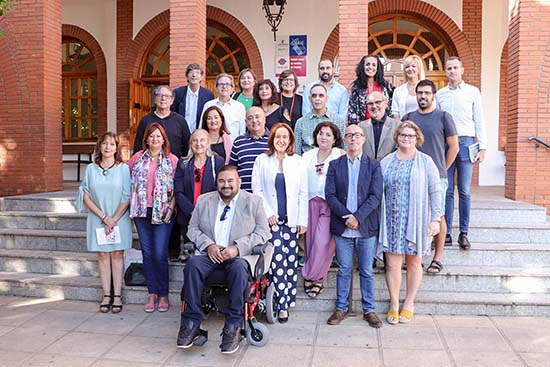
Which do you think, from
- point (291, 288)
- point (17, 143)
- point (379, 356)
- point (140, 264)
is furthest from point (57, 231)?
point (379, 356)

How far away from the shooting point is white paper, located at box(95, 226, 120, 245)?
15.9 feet

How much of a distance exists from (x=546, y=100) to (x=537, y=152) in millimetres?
729

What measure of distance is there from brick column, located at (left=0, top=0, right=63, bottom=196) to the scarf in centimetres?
386

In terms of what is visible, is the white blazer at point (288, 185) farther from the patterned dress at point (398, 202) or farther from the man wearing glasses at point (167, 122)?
the man wearing glasses at point (167, 122)

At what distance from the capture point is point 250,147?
471cm

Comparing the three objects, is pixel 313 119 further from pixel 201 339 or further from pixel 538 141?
pixel 538 141

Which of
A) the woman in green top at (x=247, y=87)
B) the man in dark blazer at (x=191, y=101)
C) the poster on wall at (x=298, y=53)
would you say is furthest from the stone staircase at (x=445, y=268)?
the poster on wall at (x=298, y=53)

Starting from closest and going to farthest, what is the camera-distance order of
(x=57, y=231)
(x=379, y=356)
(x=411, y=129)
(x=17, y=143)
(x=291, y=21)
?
1. (x=379, y=356)
2. (x=411, y=129)
3. (x=57, y=231)
4. (x=17, y=143)
5. (x=291, y=21)

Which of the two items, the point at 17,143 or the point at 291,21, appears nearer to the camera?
the point at 17,143

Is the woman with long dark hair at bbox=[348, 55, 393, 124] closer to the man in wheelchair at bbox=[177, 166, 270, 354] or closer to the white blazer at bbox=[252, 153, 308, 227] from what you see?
the white blazer at bbox=[252, 153, 308, 227]

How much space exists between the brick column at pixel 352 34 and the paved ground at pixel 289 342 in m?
3.81

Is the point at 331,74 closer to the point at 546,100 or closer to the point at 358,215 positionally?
the point at 358,215

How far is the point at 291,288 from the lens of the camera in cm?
464

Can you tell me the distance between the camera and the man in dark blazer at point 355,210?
172 inches
